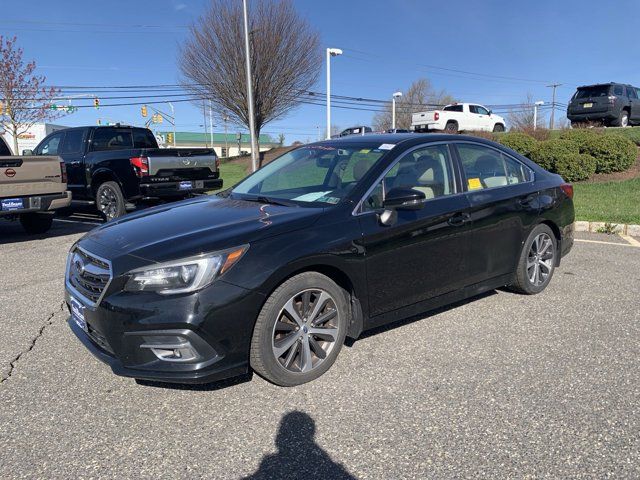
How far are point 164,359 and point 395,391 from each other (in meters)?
1.43

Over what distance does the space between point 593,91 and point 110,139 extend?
684 inches

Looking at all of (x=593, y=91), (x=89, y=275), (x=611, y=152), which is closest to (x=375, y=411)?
(x=89, y=275)

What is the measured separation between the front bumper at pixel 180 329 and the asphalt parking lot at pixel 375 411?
0.98 ft

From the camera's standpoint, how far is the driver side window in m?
3.82

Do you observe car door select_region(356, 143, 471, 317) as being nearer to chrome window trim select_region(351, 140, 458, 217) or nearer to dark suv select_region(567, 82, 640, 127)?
chrome window trim select_region(351, 140, 458, 217)

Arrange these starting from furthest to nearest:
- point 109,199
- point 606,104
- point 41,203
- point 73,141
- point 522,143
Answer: point 606,104 < point 522,143 < point 73,141 < point 109,199 < point 41,203

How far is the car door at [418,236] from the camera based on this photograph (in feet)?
11.5

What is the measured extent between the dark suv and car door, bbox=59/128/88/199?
1758 cm

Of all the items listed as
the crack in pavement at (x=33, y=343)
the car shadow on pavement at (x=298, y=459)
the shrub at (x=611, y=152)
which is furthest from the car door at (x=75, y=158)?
the shrub at (x=611, y=152)

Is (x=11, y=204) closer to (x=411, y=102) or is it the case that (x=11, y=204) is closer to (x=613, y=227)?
(x=613, y=227)

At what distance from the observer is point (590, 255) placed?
22.0 feet

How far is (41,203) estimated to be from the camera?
309 inches

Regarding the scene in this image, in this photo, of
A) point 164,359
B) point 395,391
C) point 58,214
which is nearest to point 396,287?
point 395,391

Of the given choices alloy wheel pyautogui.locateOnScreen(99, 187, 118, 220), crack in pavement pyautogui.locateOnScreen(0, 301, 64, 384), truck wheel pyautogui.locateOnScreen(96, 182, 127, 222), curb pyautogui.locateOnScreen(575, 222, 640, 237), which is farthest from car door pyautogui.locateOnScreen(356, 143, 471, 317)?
alloy wheel pyautogui.locateOnScreen(99, 187, 118, 220)
